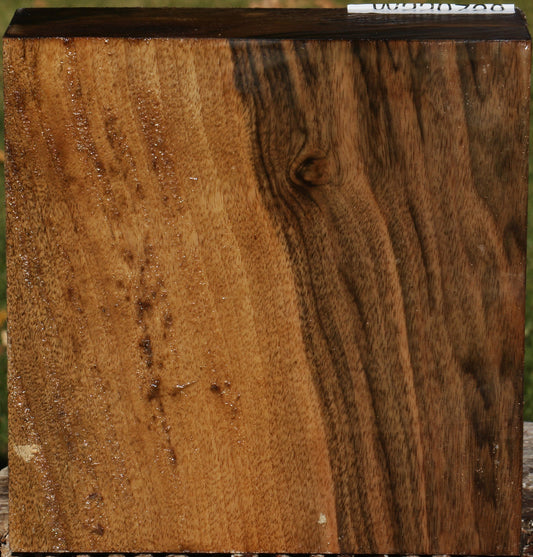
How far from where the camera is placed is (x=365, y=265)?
1.40 meters

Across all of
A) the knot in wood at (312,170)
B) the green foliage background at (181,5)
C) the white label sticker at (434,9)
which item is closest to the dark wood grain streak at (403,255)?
the knot in wood at (312,170)

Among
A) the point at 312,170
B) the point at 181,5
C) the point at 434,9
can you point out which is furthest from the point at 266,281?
the point at 181,5

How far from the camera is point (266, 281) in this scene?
1.41 meters

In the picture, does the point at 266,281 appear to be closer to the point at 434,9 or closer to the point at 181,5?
the point at 434,9

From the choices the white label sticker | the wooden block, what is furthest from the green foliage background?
the white label sticker

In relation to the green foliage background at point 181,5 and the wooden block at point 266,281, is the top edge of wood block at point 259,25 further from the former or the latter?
the green foliage background at point 181,5

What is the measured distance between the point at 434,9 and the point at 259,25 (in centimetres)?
30

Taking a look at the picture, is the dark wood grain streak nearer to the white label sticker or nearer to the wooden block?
the wooden block

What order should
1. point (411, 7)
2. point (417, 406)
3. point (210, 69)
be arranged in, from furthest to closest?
1. point (411, 7)
2. point (417, 406)
3. point (210, 69)

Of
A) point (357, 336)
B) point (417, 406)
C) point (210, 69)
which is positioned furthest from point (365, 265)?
point (210, 69)

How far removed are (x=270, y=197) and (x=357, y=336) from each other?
24cm

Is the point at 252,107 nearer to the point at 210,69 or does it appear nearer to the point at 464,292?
the point at 210,69

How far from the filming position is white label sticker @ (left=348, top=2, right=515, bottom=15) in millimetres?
1526

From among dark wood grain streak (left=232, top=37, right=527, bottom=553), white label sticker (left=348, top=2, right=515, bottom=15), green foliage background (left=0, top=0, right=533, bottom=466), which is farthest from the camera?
green foliage background (left=0, top=0, right=533, bottom=466)
